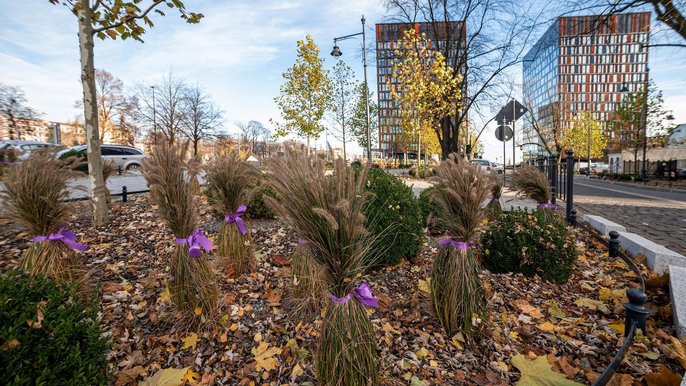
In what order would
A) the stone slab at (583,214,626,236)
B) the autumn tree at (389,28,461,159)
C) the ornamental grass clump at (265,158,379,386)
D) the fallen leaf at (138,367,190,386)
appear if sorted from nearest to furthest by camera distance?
the ornamental grass clump at (265,158,379,386)
the fallen leaf at (138,367,190,386)
the stone slab at (583,214,626,236)
the autumn tree at (389,28,461,159)

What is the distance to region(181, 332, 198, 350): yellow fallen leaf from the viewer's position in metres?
2.45

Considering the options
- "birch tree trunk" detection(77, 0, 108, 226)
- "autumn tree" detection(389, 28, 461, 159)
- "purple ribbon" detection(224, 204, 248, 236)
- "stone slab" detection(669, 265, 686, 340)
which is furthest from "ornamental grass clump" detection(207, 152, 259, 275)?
"autumn tree" detection(389, 28, 461, 159)

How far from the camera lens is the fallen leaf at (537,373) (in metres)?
2.05

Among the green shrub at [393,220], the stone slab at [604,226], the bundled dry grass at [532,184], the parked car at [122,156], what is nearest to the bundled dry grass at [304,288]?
the green shrub at [393,220]

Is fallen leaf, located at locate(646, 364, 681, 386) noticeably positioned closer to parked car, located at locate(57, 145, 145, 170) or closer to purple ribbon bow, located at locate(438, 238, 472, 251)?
purple ribbon bow, located at locate(438, 238, 472, 251)

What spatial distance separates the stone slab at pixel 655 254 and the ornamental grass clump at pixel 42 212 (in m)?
6.01

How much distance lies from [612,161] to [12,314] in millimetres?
57558

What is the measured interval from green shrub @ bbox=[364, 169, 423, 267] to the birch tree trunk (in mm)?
4346

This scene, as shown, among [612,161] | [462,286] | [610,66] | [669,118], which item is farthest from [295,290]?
[610,66]

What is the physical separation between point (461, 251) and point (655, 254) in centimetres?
310

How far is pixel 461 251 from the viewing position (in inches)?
99.7

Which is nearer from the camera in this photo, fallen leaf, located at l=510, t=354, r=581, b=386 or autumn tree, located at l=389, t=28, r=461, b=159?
fallen leaf, located at l=510, t=354, r=581, b=386

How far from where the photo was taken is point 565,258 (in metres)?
3.62

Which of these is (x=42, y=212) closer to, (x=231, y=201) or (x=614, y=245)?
(x=231, y=201)
